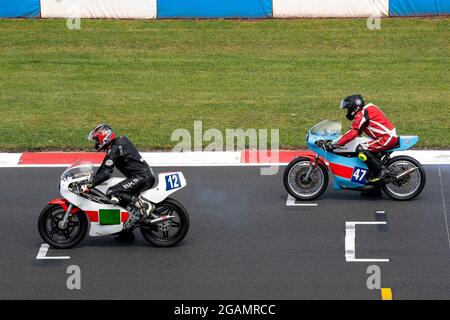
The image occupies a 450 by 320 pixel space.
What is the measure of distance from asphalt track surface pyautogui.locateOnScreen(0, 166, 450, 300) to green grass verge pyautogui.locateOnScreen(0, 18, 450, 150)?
12.1 ft

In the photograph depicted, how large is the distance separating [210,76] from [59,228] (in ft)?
40.9

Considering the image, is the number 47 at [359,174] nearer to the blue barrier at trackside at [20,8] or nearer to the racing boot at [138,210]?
the racing boot at [138,210]

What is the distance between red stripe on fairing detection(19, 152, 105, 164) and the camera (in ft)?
60.9

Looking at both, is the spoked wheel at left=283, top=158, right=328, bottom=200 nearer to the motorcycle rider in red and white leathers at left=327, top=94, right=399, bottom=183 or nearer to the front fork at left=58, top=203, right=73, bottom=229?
the motorcycle rider in red and white leathers at left=327, top=94, right=399, bottom=183

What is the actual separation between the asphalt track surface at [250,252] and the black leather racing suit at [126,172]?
813mm

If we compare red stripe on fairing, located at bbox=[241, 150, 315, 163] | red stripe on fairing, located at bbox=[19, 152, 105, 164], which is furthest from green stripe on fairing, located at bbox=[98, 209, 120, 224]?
red stripe on fairing, located at bbox=[241, 150, 315, 163]

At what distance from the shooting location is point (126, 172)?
43.9 ft

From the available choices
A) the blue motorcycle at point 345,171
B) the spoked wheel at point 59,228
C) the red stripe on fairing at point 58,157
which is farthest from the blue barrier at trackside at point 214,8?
the spoked wheel at point 59,228

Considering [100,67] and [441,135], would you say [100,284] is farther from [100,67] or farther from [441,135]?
[100,67]

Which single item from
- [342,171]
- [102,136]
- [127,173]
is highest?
[342,171]

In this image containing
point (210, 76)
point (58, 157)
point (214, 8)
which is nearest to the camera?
point (58, 157)

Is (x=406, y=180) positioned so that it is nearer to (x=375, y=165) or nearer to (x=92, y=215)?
(x=375, y=165)

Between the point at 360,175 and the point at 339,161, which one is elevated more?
the point at 339,161

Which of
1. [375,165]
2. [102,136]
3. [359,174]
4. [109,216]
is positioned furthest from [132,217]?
[375,165]
